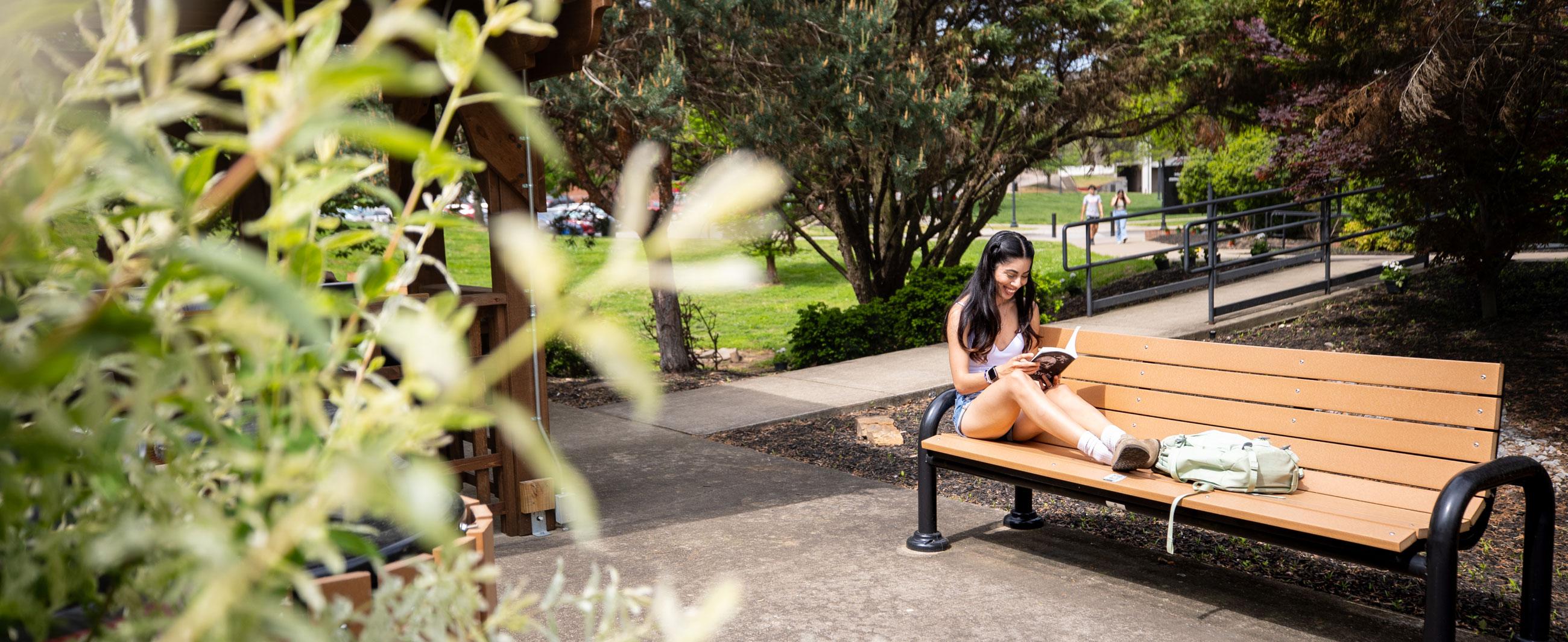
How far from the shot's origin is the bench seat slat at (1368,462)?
12.5 ft

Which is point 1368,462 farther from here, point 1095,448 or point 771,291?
point 771,291

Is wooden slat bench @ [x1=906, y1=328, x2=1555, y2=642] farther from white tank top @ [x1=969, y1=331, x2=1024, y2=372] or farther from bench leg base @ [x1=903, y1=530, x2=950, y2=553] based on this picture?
white tank top @ [x1=969, y1=331, x2=1024, y2=372]

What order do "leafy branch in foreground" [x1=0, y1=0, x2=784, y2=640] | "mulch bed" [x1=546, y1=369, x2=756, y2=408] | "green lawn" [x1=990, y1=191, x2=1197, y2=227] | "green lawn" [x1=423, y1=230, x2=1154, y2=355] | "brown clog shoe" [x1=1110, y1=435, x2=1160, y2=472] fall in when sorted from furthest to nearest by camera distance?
"green lawn" [x1=990, y1=191, x2=1197, y2=227]
"green lawn" [x1=423, y1=230, x2=1154, y2=355]
"mulch bed" [x1=546, y1=369, x2=756, y2=408]
"brown clog shoe" [x1=1110, y1=435, x2=1160, y2=472]
"leafy branch in foreground" [x1=0, y1=0, x2=784, y2=640]

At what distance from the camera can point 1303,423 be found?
425cm

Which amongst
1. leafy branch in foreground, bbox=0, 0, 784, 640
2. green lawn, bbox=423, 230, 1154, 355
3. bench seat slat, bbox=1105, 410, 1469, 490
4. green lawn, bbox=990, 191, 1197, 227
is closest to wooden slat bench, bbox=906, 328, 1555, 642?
bench seat slat, bbox=1105, 410, 1469, 490

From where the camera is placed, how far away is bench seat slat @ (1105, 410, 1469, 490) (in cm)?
381

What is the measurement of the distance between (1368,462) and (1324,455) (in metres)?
0.17

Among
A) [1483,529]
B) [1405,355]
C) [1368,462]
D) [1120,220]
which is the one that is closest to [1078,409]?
[1368,462]

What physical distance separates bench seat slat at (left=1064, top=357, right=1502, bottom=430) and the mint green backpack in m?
0.30

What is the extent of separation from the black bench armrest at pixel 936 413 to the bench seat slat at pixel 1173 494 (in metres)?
0.09

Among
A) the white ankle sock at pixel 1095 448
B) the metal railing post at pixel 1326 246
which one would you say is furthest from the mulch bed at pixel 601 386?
the metal railing post at pixel 1326 246

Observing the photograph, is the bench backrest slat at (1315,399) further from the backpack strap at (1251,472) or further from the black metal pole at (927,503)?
the black metal pole at (927,503)

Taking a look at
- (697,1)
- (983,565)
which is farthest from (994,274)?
→ (697,1)

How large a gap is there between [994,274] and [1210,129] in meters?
8.15
